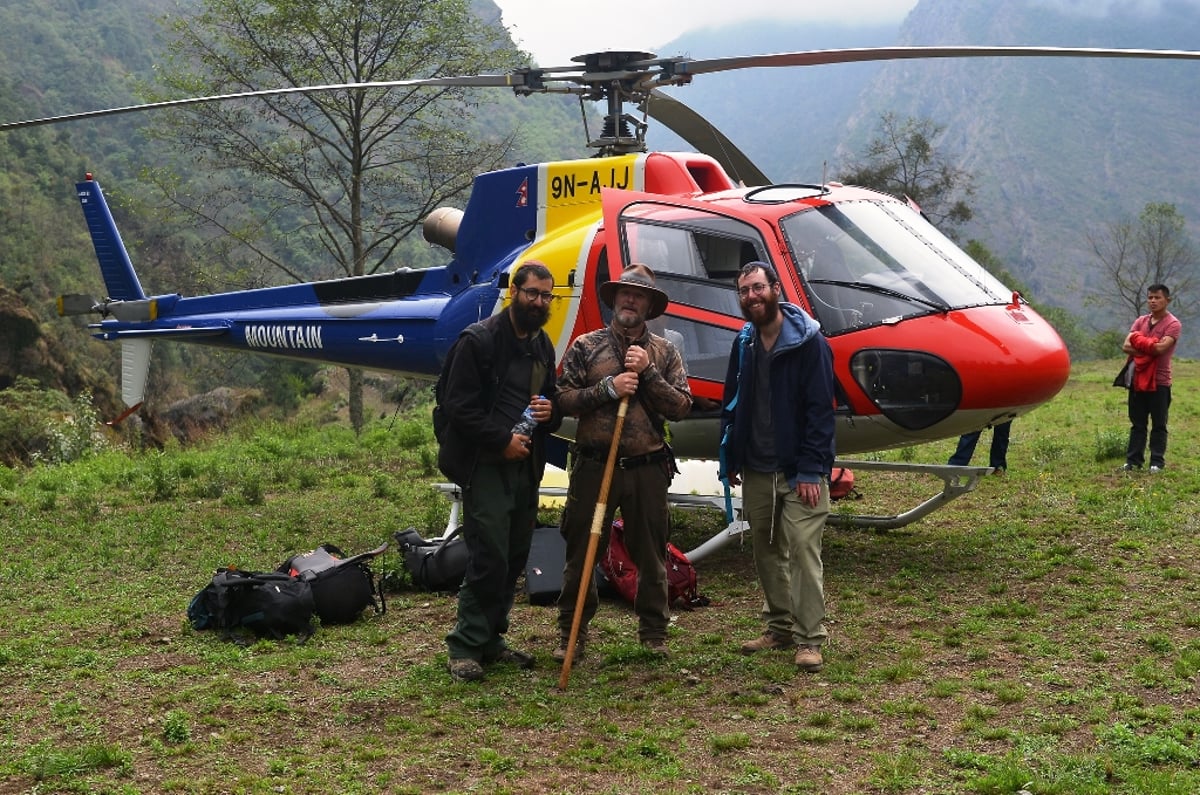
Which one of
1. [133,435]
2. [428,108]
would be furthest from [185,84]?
[133,435]

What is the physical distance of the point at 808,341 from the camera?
5.67 metres

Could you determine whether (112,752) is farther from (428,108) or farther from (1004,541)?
(428,108)

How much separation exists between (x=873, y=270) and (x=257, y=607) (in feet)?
12.7

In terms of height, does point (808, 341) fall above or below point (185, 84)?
below

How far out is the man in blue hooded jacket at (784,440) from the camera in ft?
18.5

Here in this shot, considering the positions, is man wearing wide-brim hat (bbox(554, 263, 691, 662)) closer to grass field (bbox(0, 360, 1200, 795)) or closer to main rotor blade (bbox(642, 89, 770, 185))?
grass field (bbox(0, 360, 1200, 795))

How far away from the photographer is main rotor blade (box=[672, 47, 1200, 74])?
6137mm

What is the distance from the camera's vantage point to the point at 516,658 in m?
5.88

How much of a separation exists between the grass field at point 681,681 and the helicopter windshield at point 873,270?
5.28ft

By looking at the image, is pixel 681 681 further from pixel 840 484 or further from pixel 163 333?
pixel 163 333

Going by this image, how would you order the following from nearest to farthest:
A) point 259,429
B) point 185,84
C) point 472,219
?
point 472,219 → point 259,429 → point 185,84

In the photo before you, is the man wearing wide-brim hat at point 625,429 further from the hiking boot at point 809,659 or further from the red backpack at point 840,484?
the red backpack at point 840,484

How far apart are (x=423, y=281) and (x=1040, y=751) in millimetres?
6194

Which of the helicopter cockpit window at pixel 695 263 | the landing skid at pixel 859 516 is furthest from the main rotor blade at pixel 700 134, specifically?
the landing skid at pixel 859 516
